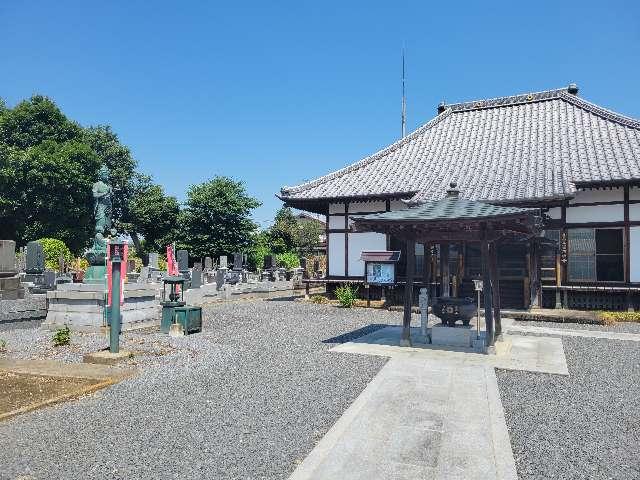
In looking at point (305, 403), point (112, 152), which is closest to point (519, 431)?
point (305, 403)

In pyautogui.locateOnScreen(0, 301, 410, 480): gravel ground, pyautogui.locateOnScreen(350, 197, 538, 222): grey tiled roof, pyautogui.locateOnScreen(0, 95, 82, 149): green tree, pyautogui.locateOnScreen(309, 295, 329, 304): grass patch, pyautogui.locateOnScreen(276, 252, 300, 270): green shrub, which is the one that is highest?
pyautogui.locateOnScreen(0, 95, 82, 149): green tree

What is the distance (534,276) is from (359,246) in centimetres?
674

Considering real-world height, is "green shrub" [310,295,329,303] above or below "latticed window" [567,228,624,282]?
below

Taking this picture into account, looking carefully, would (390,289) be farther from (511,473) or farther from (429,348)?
(511,473)

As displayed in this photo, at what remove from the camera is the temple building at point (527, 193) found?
15.5 m

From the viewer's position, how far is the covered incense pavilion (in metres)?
8.38

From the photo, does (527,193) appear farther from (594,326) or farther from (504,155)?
(594,326)

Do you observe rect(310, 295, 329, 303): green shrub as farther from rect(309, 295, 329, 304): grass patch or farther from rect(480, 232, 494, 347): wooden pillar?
rect(480, 232, 494, 347): wooden pillar

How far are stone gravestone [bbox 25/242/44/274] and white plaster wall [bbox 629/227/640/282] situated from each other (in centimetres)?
2756

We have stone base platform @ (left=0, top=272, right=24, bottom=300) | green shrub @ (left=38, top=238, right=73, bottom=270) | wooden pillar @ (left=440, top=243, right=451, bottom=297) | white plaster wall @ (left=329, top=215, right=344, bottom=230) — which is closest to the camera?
wooden pillar @ (left=440, top=243, right=451, bottom=297)

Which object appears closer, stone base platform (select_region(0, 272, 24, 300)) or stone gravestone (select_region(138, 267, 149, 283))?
stone base platform (select_region(0, 272, 24, 300))

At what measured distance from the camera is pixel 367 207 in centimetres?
1945

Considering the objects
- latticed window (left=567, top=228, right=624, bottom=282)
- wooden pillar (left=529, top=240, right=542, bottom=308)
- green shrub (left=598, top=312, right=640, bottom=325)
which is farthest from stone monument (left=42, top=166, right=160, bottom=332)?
latticed window (left=567, top=228, right=624, bottom=282)

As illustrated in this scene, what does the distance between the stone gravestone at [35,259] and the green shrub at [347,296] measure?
17.4 meters
